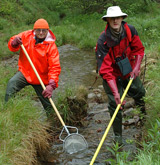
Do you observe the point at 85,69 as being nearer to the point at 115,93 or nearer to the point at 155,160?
the point at 115,93

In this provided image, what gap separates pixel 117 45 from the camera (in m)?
4.15

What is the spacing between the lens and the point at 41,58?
4879mm

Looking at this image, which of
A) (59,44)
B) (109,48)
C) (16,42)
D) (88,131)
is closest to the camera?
(109,48)

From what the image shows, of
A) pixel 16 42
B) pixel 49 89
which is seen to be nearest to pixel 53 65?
pixel 49 89

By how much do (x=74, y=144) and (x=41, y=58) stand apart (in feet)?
5.30

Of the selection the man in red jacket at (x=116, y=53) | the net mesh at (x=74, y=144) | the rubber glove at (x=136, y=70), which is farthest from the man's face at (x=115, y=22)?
the net mesh at (x=74, y=144)

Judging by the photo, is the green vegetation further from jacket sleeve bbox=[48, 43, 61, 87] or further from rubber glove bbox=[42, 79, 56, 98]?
jacket sleeve bbox=[48, 43, 61, 87]

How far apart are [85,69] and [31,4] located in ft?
42.2

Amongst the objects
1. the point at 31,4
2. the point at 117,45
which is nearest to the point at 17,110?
the point at 117,45

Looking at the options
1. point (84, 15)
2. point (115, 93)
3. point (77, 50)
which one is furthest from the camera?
point (84, 15)

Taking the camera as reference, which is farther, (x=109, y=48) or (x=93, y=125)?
(x=93, y=125)

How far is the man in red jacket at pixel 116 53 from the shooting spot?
407cm

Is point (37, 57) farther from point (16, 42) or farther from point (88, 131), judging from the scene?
point (88, 131)

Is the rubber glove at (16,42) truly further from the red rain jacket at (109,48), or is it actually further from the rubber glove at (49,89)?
the red rain jacket at (109,48)
